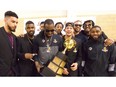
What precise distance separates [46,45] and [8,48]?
385 mm

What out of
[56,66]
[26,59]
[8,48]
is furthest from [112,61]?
[8,48]

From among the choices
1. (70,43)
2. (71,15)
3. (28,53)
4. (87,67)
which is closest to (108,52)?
(87,67)

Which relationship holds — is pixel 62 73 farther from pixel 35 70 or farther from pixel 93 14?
pixel 93 14

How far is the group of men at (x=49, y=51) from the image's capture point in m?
2.29

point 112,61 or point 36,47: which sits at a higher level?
point 36,47

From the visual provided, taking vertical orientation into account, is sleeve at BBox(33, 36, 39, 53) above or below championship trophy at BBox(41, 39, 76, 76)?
above

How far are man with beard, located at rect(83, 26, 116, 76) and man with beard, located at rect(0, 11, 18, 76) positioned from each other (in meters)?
0.80

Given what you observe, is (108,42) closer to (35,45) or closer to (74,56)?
(74,56)

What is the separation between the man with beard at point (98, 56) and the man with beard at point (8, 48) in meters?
0.80

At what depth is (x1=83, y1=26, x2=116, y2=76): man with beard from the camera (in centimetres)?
244

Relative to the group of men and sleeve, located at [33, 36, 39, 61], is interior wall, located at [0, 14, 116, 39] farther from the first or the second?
sleeve, located at [33, 36, 39, 61]

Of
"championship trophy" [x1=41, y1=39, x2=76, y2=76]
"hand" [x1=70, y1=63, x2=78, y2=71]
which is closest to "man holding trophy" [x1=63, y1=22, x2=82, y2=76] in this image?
"hand" [x1=70, y1=63, x2=78, y2=71]

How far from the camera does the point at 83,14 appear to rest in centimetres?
464

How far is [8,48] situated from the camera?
2.26 m
